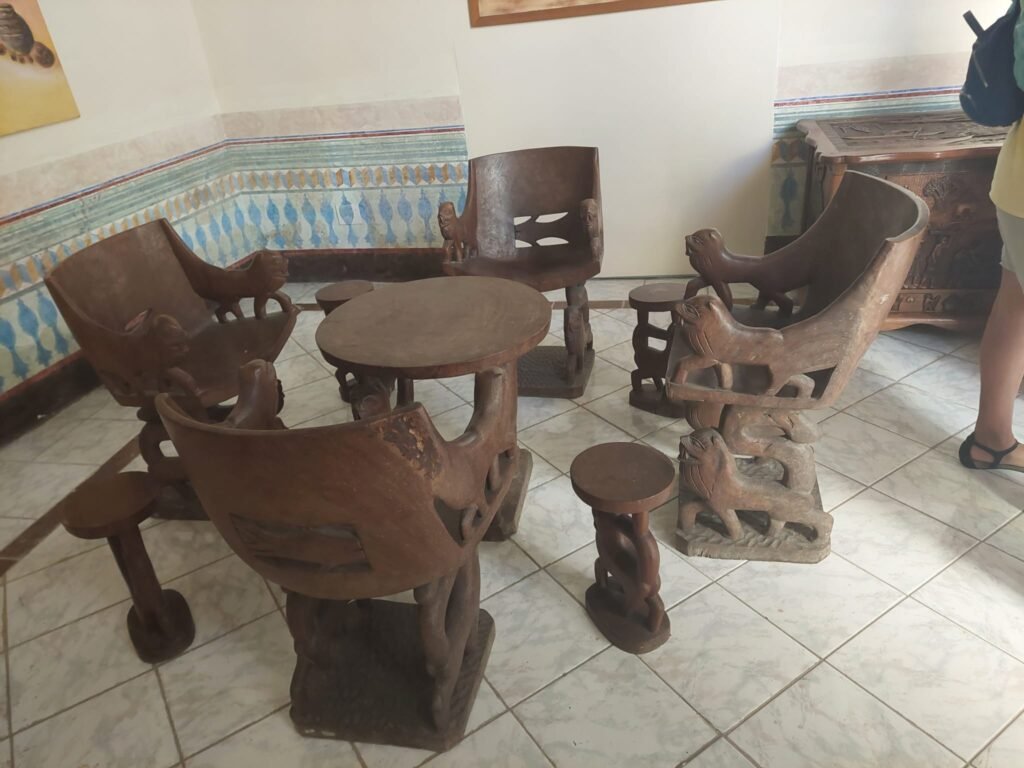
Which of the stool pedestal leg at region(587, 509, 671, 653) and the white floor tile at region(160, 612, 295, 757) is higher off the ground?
the stool pedestal leg at region(587, 509, 671, 653)

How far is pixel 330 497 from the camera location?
111 centimetres

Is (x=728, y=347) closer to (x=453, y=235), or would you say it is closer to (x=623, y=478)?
(x=623, y=478)

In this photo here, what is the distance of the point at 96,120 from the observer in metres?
3.23

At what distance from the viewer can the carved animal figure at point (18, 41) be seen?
9.11 ft

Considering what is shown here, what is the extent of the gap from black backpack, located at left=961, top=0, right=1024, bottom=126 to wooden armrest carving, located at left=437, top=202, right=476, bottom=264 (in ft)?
5.47

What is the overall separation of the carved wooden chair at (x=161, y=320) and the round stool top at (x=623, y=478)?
1.13 m

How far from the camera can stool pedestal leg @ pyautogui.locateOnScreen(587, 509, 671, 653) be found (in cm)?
163

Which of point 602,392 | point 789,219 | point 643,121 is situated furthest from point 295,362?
point 789,219

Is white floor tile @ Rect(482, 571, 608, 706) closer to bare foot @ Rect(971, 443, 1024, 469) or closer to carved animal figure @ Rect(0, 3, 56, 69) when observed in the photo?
bare foot @ Rect(971, 443, 1024, 469)

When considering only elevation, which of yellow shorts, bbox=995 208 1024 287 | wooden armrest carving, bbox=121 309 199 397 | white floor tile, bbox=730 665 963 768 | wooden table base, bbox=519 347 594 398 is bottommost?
white floor tile, bbox=730 665 963 768

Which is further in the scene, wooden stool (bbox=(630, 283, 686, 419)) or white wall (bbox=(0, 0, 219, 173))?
white wall (bbox=(0, 0, 219, 173))

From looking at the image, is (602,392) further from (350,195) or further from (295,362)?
(350,195)

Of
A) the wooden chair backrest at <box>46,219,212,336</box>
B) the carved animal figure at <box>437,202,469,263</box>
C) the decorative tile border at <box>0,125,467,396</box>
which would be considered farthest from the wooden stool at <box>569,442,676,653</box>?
the decorative tile border at <box>0,125,467,396</box>

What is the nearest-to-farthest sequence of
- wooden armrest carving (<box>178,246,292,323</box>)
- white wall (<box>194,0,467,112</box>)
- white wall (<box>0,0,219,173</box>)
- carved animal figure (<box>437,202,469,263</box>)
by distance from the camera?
wooden armrest carving (<box>178,246,292,323</box>), carved animal figure (<box>437,202,469,263</box>), white wall (<box>0,0,219,173</box>), white wall (<box>194,0,467,112</box>)
